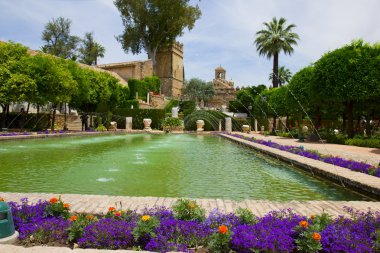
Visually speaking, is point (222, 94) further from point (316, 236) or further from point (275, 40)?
point (316, 236)

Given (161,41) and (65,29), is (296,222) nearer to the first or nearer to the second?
(161,41)

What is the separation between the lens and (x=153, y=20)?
1994 inches

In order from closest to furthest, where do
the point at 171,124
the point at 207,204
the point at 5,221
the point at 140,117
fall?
the point at 5,221 → the point at 207,204 → the point at 171,124 → the point at 140,117

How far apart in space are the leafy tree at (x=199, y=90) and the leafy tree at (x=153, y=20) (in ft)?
64.8

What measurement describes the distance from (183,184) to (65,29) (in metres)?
57.1

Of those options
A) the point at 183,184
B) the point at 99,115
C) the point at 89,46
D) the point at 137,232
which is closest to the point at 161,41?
the point at 89,46

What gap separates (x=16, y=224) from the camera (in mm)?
3621

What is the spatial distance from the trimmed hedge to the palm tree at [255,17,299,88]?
573 inches

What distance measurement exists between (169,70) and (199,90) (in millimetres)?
7994

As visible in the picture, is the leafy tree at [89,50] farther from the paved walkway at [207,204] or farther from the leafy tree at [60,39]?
the paved walkway at [207,204]

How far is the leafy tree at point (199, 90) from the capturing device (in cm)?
7150

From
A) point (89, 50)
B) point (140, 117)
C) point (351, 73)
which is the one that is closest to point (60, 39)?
point (89, 50)

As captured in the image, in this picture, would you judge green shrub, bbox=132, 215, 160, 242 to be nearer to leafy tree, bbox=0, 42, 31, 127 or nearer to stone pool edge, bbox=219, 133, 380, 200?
stone pool edge, bbox=219, 133, 380, 200

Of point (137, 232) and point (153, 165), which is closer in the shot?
point (137, 232)
